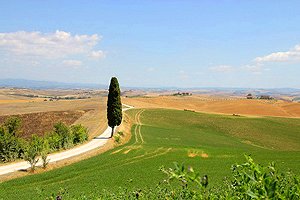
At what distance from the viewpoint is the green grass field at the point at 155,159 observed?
26.4 m

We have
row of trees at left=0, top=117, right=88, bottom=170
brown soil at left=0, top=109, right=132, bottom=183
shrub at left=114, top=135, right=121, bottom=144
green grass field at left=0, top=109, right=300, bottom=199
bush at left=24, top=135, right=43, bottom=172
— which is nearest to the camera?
green grass field at left=0, top=109, right=300, bottom=199

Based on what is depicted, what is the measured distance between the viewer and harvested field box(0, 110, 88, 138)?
6539 centimetres

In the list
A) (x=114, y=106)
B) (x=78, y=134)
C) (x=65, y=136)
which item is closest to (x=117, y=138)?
(x=114, y=106)

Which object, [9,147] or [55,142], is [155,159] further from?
[9,147]

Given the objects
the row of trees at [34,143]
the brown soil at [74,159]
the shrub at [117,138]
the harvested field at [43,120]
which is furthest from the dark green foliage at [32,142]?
the harvested field at [43,120]

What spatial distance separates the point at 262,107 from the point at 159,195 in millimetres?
110428

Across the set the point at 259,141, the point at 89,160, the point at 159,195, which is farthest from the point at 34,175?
the point at 259,141

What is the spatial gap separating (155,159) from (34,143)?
1247 centimetres

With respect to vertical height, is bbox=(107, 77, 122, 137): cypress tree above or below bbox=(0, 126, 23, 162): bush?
above

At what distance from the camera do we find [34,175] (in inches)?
1235

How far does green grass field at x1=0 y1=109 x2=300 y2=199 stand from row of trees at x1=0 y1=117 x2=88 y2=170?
338 cm

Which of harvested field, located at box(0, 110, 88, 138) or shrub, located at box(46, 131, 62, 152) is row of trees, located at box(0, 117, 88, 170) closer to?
shrub, located at box(46, 131, 62, 152)

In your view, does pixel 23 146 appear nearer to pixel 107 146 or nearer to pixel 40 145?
pixel 40 145

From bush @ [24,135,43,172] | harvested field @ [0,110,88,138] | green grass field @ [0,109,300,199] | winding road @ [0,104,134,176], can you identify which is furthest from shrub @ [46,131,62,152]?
harvested field @ [0,110,88,138]
